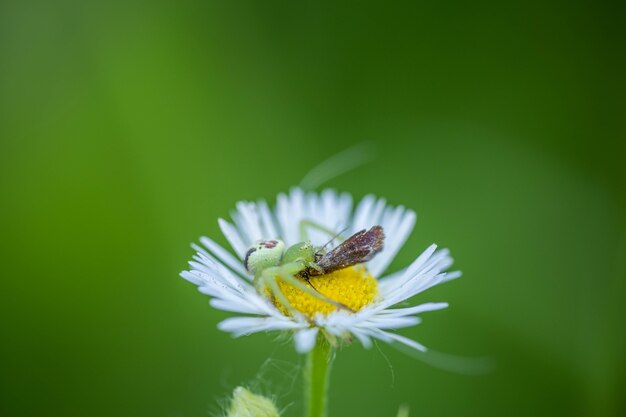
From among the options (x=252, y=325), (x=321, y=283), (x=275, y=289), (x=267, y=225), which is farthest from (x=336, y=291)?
(x=267, y=225)

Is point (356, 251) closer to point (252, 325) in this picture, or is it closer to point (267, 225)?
point (252, 325)

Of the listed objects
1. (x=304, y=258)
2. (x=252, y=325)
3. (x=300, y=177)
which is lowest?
(x=252, y=325)

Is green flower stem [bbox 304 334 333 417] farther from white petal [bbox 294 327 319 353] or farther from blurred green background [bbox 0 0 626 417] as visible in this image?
blurred green background [bbox 0 0 626 417]

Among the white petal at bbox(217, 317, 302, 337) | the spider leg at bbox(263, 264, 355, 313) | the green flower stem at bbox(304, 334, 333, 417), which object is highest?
the spider leg at bbox(263, 264, 355, 313)

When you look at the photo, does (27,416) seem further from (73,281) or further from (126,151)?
(126,151)

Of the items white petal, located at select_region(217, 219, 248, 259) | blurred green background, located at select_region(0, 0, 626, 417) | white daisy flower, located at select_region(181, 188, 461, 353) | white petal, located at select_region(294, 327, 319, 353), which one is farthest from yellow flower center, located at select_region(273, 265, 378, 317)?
blurred green background, located at select_region(0, 0, 626, 417)
